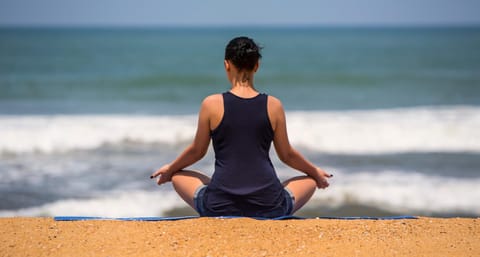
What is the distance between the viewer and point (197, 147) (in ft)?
11.6

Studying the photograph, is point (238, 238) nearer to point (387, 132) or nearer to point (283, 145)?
point (283, 145)

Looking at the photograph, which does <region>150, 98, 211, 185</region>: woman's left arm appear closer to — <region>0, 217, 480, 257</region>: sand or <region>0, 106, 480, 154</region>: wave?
<region>0, 217, 480, 257</region>: sand

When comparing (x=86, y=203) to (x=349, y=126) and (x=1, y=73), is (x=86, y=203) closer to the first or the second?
(x=349, y=126)

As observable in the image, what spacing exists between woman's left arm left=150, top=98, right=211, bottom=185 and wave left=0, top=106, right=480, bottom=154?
584cm

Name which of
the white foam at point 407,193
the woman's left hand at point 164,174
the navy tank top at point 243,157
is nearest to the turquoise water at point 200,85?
the white foam at point 407,193

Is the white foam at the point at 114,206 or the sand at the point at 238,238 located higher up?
the white foam at the point at 114,206

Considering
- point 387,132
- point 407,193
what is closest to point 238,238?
point 407,193

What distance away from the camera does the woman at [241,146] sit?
11.1 feet

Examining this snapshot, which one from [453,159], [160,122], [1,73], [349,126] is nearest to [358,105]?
[349,126]

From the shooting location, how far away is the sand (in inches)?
125

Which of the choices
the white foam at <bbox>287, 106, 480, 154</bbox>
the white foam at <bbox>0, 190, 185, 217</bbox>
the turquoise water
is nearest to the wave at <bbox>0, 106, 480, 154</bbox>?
the white foam at <bbox>287, 106, 480, 154</bbox>

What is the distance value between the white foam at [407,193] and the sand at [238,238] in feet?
7.96

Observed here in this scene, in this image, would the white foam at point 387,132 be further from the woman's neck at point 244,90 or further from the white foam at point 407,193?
the woman's neck at point 244,90

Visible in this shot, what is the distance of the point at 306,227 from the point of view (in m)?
3.54
